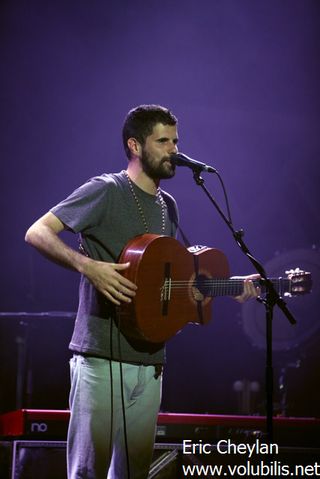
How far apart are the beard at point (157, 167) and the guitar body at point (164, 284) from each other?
0.36m

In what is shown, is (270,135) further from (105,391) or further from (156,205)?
(105,391)

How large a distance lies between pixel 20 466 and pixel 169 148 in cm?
190

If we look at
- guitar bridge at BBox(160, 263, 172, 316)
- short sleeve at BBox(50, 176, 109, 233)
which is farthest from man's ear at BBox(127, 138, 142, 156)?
guitar bridge at BBox(160, 263, 172, 316)

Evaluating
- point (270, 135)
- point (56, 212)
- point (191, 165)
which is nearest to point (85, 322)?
point (56, 212)

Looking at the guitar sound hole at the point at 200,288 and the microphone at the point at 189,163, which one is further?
the guitar sound hole at the point at 200,288

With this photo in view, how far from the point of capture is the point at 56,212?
293 centimetres

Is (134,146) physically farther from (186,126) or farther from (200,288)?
(186,126)

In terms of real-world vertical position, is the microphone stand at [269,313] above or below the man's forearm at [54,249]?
below

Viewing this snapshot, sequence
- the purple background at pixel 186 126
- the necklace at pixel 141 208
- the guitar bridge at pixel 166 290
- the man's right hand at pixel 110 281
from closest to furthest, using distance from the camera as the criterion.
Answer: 1. the man's right hand at pixel 110 281
2. the guitar bridge at pixel 166 290
3. the necklace at pixel 141 208
4. the purple background at pixel 186 126

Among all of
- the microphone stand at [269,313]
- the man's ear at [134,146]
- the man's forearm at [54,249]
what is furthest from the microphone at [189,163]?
the man's forearm at [54,249]

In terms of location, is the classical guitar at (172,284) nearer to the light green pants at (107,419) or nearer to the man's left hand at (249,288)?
the man's left hand at (249,288)

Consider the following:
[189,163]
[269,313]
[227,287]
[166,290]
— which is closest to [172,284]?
[166,290]

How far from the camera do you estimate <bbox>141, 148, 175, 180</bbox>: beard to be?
128 inches

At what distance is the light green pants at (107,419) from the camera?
2859 mm
